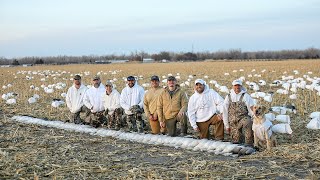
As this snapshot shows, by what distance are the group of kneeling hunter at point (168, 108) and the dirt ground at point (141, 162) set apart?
1.29 meters

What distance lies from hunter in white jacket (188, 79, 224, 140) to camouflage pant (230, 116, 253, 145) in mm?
466

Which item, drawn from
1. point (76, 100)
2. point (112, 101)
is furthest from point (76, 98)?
point (112, 101)

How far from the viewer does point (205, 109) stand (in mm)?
8734

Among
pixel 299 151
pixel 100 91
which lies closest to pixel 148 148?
pixel 299 151

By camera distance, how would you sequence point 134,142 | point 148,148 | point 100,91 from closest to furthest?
point 148,148, point 134,142, point 100,91

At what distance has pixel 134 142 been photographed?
27.6ft

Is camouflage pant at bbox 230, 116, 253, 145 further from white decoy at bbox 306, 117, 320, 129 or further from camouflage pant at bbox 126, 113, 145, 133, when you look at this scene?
camouflage pant at bbox 126, 113, 145, 133

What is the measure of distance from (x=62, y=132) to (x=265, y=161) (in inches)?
198

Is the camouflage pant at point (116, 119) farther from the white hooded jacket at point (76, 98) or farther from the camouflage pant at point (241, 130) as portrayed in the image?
the camouflage pant at point (241, 130)

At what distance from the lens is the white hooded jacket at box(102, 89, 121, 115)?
10.5 meters

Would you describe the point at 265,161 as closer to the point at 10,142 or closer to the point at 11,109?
the point at 10,142

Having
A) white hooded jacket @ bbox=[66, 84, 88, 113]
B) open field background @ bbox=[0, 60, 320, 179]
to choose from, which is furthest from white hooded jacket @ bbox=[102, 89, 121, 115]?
open field background @ bbox=[0, 60, 320, 179]

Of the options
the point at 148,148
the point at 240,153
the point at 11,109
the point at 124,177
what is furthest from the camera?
the point at 11,109

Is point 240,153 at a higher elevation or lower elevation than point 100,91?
lower
